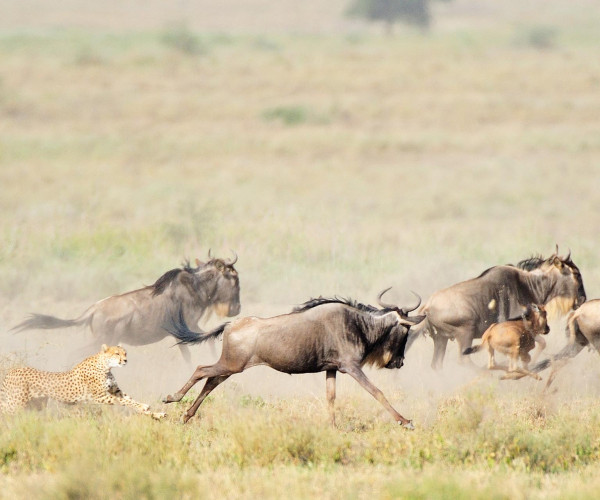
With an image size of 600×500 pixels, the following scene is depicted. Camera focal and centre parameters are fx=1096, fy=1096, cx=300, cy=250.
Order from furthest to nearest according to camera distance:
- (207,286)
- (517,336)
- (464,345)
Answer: (207,286)
(464,345)
(517,336)

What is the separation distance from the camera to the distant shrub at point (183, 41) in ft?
166

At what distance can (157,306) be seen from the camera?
10.9 metres

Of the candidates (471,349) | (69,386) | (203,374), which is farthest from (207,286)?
(69,386)

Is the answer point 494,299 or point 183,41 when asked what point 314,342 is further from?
point 183,41

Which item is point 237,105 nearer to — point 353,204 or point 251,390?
point 353,204

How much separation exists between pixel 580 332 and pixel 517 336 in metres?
0.76

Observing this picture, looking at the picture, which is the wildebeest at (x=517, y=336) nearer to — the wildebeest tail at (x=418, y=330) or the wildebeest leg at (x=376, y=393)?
the wildebeest tail at (x=418, y=330)

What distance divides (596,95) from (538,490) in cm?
3167

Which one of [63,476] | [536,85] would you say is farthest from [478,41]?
[63,476]

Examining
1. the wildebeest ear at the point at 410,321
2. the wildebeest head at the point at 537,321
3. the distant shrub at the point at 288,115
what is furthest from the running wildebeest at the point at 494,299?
the distant shrub at the point at 288,115

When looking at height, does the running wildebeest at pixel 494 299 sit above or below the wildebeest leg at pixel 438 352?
above

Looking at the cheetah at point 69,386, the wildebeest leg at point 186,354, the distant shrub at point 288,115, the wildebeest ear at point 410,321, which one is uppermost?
the wildebeest ear at point 410,321

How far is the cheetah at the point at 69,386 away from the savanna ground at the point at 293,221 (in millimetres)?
183

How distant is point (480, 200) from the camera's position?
24.0 meters
